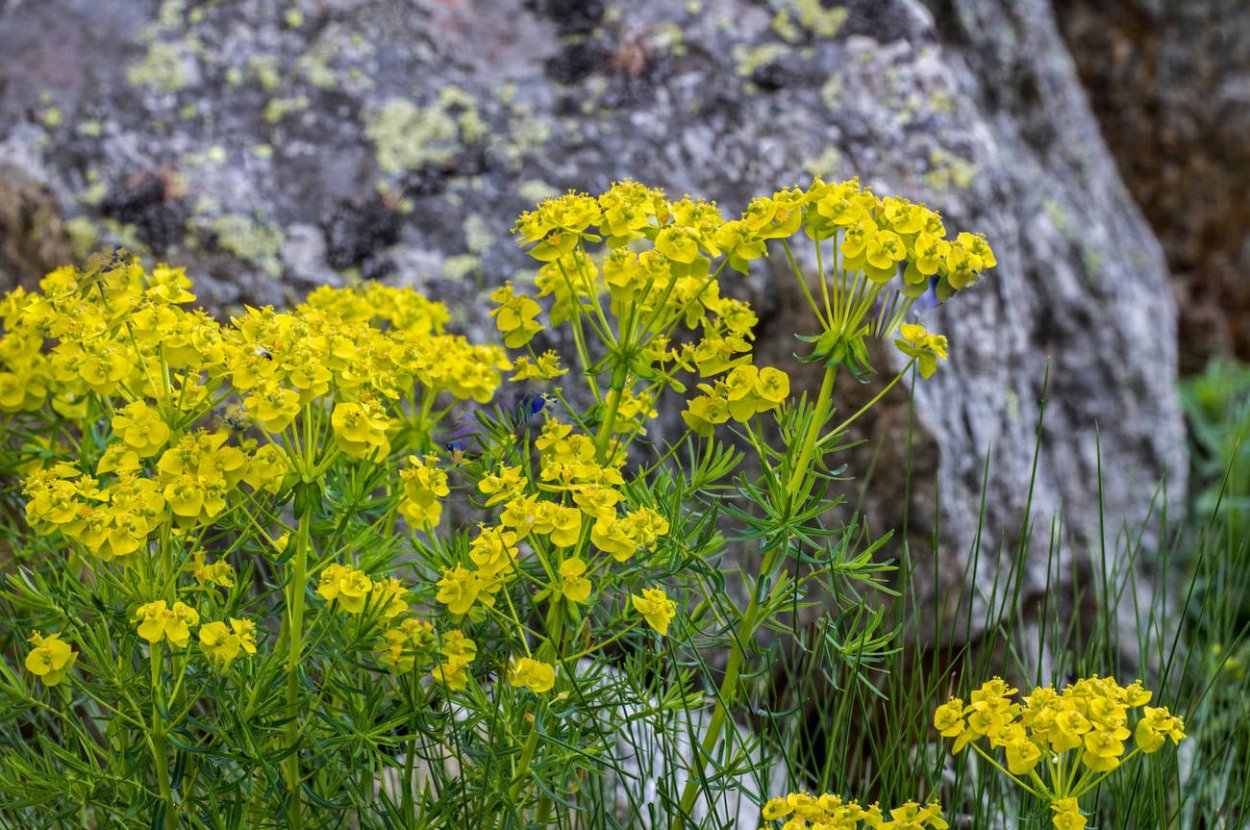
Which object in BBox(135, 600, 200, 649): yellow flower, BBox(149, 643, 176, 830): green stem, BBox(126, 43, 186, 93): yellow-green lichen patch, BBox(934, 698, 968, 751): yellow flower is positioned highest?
BBox(126, 43, 186, 93): yellow-green lichen patch

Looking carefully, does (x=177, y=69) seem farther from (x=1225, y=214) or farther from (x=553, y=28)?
(x=1225, y=214)

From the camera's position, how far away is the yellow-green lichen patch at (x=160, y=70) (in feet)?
10.2

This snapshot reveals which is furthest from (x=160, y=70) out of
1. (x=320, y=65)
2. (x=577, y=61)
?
→ (x=577, y=61)

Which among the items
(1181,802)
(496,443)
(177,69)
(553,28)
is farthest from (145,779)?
(553,28)

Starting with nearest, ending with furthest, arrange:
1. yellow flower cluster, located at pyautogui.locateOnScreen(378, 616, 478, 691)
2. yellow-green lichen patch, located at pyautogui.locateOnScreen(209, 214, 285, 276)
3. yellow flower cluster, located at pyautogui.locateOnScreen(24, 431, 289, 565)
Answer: yellow flower cluster, located at pyautogui.locateOnScreen(24, 431, 289, 565) → yellow flower cluster, located at pyautogui.locateOnScreen(378, 616, 478, 691) → yellow-green lichen patch, located at pyautogui.locateOnScreen(209, 214, 285, 276)

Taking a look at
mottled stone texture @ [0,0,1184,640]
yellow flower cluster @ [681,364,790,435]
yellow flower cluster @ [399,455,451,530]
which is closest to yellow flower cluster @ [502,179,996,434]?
yellow flower cluster @ [681,364,790,435]

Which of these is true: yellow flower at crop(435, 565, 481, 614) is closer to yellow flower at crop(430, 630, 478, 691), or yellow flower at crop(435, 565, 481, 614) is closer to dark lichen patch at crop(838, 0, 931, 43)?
yellow flower at crop(430, 630, 478, 691)

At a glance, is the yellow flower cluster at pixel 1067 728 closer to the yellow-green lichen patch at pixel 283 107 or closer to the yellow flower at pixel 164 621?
the yellow flower at pixel 164 621

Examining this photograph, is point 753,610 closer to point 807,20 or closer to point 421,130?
point 421,130

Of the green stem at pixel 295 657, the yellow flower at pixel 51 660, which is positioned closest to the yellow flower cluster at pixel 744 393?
the green stem at pixel 295 657

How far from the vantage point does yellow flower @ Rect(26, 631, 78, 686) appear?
163 centimetres

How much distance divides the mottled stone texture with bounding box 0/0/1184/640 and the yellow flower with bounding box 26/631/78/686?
1.32 m

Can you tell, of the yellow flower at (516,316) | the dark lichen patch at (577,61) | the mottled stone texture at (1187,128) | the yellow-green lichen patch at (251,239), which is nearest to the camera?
the yellow flower at (516,316)

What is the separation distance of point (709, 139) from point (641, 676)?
1.72 metres
